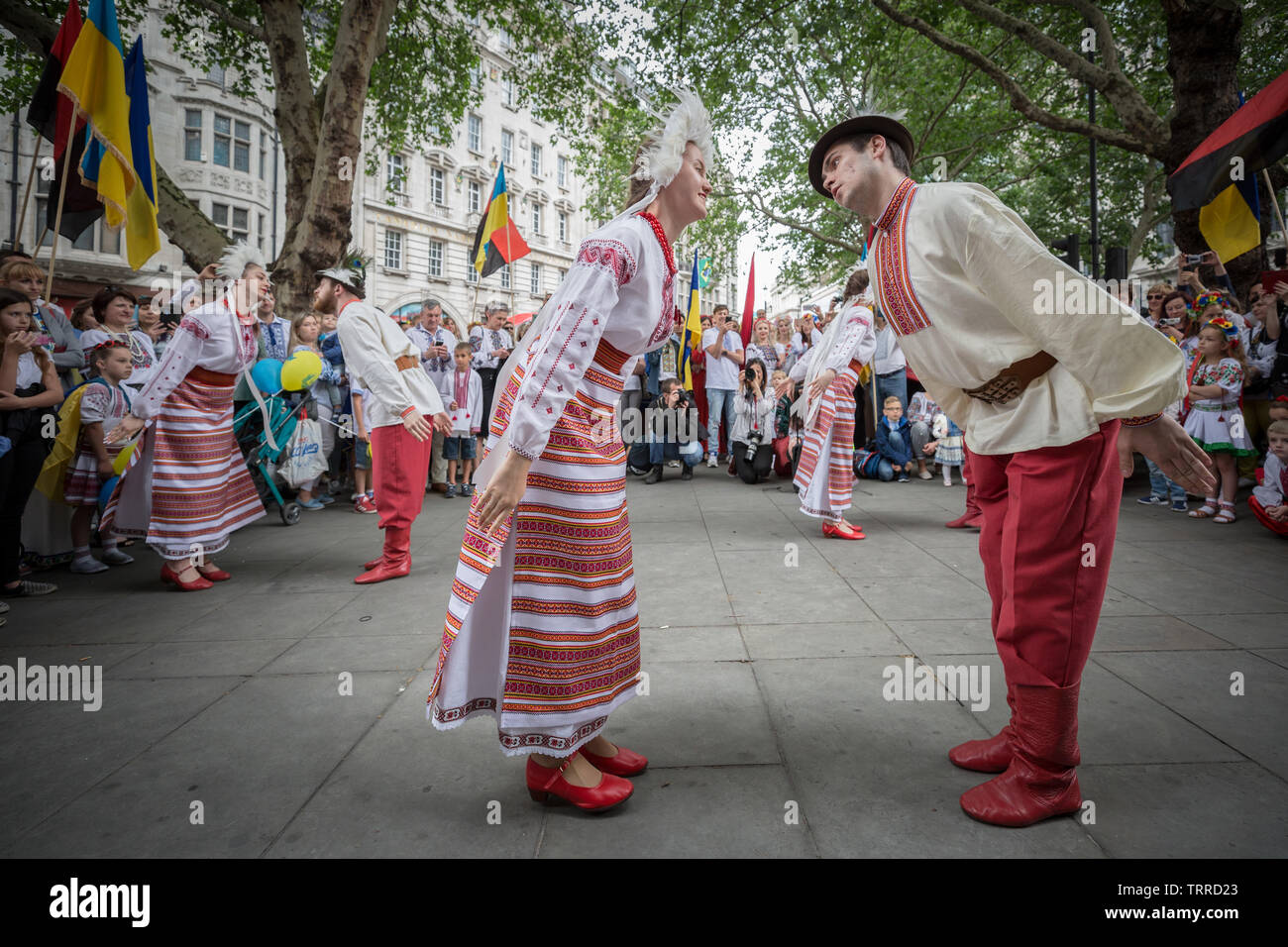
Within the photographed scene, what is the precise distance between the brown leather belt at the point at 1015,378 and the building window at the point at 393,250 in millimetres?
36267

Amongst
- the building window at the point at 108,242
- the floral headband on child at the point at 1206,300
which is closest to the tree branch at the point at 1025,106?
the floral headband on child at the point at 1206,300

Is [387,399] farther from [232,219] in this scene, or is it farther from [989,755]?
[232,219]

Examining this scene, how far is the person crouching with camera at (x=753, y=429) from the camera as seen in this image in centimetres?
978

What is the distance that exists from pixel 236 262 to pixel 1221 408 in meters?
9.15

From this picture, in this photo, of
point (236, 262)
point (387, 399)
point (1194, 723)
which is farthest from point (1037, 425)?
point (236, 262)

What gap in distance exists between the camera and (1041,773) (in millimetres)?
2062

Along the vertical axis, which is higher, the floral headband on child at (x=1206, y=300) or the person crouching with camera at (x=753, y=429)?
the floral headband on child at (x=1206, y=300)

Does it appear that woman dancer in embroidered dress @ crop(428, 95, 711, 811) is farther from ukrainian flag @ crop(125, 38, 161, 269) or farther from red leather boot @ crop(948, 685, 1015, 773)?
ukrainian flag @ crop(125, 38, 161, 269)

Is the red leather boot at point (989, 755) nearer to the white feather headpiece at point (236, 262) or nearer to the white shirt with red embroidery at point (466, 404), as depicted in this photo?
the white feather headpiece at point (236, 262)

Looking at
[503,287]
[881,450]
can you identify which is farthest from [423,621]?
[503,287]

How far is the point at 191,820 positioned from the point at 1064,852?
2555 mm

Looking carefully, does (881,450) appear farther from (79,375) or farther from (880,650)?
(79,375)

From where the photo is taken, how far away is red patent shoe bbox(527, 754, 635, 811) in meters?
2.12
